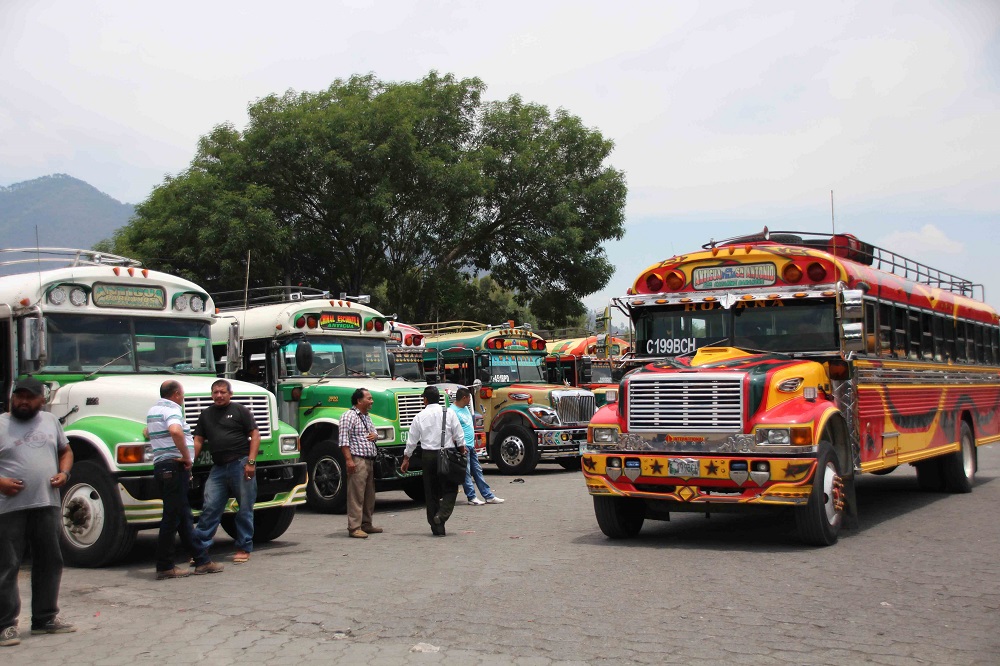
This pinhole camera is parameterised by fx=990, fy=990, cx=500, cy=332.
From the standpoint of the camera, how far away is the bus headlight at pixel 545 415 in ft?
63.9

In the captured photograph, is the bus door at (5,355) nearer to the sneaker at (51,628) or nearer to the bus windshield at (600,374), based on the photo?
the sneaker at (51,628)

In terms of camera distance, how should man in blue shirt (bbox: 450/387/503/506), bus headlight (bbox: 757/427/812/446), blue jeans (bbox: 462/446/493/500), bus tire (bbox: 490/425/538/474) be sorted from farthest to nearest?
1. bus tire (bbox: 490/425/538/474)
2. blue jeans (bbox: 462/446/493/500)
3. man in blue shirt (bbox: 450/387/503/506)
4. bus headlight (bbox: 757/427/812/446)

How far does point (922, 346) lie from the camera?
13.3 metres

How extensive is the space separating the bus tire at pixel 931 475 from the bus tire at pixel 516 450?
23.4 ft

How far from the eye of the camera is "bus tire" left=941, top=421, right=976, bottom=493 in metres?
14.8

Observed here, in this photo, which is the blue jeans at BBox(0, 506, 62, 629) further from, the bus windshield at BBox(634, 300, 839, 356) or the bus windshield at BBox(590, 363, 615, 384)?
the bus windshield at BBox(590, 363, 615, 384)

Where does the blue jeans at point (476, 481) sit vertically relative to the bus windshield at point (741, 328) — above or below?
Answer: below

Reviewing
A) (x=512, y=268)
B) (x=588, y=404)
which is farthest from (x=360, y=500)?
(x=512, y=268)

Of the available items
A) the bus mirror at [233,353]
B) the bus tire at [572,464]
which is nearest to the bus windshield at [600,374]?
the bus tire at [572,464]

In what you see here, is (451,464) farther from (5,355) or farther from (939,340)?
(939,340)

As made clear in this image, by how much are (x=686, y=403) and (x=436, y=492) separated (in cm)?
319

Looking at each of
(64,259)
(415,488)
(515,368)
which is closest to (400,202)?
(515,368)

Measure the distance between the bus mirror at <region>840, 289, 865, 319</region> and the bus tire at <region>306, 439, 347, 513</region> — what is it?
6891mm

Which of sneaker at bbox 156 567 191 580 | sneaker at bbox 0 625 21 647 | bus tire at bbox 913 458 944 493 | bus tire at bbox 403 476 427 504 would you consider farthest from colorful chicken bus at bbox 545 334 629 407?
sneaker at bbox 0 625 21 647
